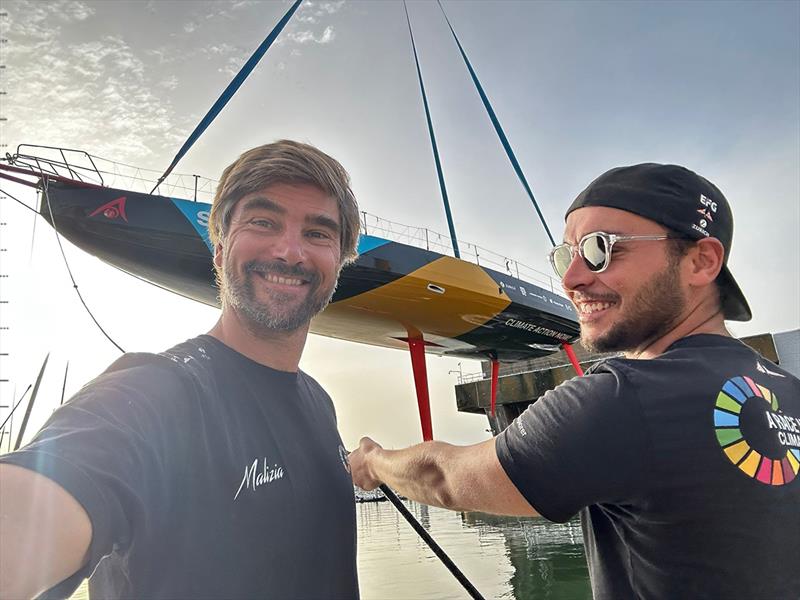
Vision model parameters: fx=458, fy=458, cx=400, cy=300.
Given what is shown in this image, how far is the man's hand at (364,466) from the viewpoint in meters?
1.92

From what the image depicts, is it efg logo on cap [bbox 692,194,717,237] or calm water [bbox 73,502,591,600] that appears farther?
calm water [bbox 73,502,591,600]

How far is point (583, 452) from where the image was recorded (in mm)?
1211

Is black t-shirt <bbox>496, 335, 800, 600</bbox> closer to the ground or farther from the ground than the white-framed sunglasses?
closer to the ground

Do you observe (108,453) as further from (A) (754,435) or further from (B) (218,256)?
(A) (754,435)

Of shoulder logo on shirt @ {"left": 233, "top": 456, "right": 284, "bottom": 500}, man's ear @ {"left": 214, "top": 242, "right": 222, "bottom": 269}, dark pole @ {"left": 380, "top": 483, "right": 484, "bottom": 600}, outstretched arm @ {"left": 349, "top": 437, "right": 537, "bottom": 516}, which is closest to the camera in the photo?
shoulder logo on shirt @ {"left": 233, "top": 456, "right": 284, "bottom": 500}

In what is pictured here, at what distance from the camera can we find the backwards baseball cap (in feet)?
5.16

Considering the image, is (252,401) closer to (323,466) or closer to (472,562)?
(323,466)

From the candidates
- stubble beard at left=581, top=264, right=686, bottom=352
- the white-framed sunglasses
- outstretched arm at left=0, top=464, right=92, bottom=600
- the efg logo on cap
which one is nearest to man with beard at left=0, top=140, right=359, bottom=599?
outstretched arm at left=0, top=464, right=92, bottom=600

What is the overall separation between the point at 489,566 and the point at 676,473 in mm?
7292

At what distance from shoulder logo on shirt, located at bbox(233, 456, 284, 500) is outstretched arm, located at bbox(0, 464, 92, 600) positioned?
0.37 meters

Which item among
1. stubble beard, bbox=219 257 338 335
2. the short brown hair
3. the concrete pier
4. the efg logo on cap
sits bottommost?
stubble beard, bbox=219 257 338 335

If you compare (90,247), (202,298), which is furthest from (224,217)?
(202,298)

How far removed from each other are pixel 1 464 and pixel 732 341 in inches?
71.5

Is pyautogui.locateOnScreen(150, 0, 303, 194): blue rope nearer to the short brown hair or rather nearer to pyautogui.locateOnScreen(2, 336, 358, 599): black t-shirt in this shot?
the short brown hair
